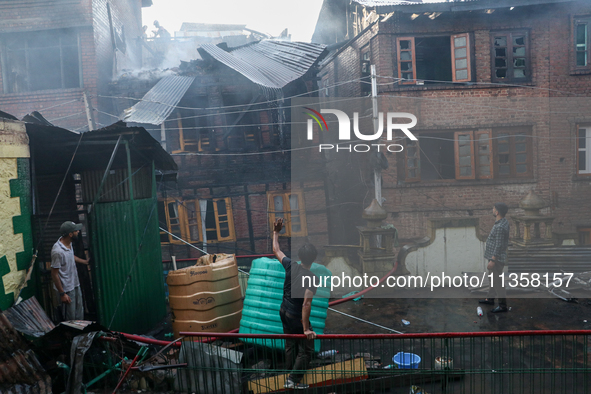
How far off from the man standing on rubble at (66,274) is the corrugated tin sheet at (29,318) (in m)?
0.39

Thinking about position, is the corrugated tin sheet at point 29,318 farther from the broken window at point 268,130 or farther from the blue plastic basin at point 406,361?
the broken window at point 268,130

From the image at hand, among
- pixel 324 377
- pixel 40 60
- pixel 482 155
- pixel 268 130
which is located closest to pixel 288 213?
pixel 268 130

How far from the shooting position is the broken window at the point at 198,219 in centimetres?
1363

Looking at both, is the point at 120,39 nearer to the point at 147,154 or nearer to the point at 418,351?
the point at 147,154

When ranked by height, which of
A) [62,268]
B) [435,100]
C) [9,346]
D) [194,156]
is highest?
[435,100]

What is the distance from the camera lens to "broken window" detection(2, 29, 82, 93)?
13188mm

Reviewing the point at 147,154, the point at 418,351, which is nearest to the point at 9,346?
the point at 147,154

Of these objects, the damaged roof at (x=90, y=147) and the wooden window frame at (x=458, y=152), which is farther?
the wooden window frame at (x=458, y=152)

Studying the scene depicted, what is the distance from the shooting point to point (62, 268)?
590 centimetres

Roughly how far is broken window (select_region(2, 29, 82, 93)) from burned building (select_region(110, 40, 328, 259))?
6.23 ft

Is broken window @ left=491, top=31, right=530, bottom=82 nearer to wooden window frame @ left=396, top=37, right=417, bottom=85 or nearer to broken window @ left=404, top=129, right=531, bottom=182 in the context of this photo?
broken window @ left=404, top=129, right=531, bottom=182

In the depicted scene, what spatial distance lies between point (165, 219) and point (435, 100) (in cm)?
1024

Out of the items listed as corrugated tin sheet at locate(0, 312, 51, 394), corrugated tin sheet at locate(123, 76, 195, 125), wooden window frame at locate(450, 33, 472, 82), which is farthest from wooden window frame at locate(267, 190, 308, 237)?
corrugated tin sheet at locate(0, 312, 51, 394)

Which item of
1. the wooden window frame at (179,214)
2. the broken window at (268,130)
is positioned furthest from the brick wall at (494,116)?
the wooden window frame at (179,214)
